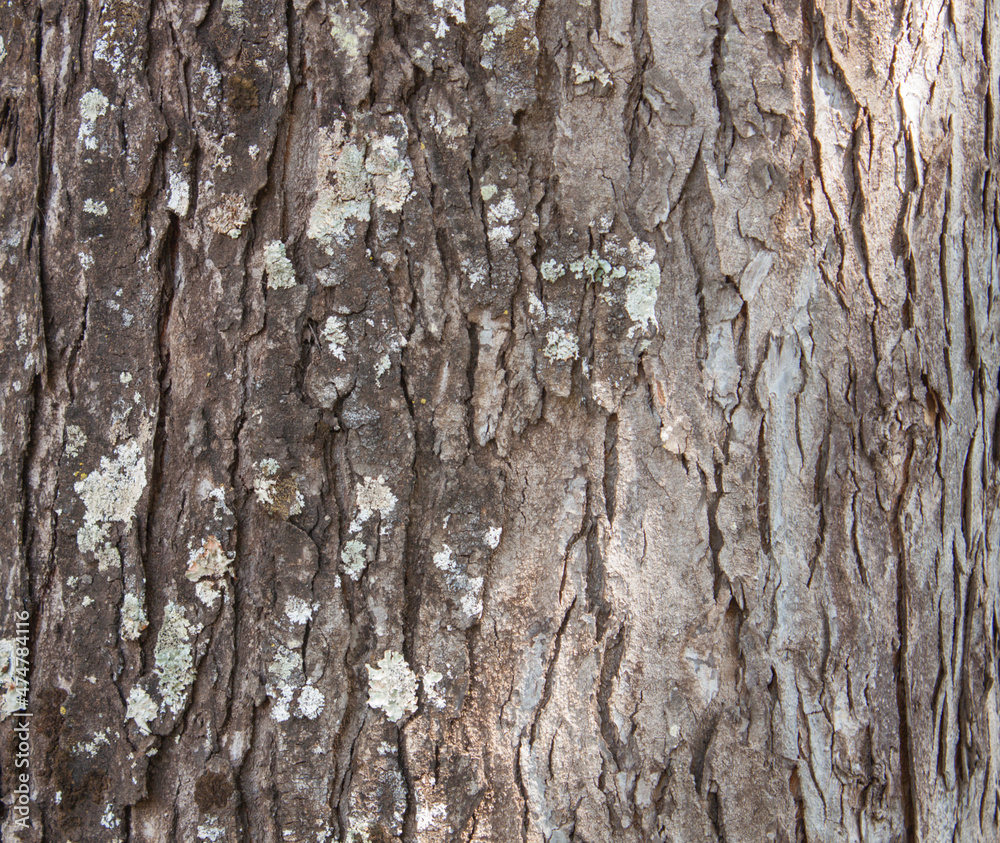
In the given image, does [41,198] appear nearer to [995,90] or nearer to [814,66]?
[814,66]

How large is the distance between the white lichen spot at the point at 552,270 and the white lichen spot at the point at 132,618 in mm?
848

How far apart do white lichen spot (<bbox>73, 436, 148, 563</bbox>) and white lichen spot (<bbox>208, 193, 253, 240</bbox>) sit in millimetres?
367

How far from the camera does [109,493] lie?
3.48 feet

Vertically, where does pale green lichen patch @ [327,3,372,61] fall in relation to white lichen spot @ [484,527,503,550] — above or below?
above

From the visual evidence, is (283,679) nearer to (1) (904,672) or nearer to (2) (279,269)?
(2) (279,269)

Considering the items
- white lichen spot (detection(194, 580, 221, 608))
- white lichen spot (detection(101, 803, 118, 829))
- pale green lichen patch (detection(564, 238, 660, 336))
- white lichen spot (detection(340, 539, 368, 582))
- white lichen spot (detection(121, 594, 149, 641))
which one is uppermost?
pale green lichen patch (detection(564, 238, 660, 336))

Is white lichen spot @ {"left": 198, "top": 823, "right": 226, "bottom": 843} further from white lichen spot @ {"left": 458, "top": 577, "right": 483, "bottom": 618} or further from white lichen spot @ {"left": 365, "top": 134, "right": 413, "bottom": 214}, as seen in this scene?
white lichen spot @ {"left": 365, "top": 134, "right": 413, "bottom": 214}

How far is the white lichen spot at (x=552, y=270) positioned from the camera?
101 centimetres

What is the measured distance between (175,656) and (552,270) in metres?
0.87

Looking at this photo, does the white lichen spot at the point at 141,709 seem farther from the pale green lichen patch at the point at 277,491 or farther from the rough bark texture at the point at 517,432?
the pale green lichen patch at the point at 277,491

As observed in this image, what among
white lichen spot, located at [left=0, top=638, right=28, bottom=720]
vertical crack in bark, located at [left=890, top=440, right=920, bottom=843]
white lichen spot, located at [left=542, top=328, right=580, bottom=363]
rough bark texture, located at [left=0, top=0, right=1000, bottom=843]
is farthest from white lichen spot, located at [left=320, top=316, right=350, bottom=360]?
vertical crack in bark, located at [left=890, top=440, right=920, bottom=843]

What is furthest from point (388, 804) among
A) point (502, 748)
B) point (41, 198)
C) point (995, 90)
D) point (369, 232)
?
point (995, 90)

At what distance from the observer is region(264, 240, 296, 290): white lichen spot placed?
103 centimetres

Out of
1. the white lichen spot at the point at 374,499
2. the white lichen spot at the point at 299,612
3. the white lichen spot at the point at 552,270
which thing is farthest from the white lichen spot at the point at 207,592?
the white lichen spot at the point at 552,270
